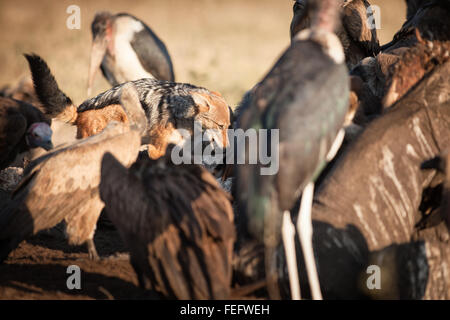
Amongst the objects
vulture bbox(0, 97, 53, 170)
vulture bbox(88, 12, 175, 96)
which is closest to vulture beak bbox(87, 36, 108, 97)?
vulture bbox(88, 12, 175, 96)

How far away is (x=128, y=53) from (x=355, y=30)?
5.23m

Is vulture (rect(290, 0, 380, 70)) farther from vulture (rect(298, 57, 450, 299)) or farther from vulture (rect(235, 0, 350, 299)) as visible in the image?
vulture (rect(235, 0, 350, 299))

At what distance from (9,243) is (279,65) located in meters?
2.57

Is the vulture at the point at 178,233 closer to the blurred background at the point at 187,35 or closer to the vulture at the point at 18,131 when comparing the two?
the vulture at the point at 18,131

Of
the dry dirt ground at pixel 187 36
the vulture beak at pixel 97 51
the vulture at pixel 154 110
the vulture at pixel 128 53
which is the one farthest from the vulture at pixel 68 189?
the dry dirt ground at pixel 187 36

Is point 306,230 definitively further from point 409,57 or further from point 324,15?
point 409,57

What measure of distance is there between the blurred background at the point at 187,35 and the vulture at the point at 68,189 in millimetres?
8369

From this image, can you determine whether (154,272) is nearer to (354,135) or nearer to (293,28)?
(354,135)

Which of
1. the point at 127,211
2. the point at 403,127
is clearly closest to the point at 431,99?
the point at 403,127

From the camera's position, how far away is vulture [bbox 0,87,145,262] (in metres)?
4.69

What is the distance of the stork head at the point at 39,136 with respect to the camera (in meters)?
8.35

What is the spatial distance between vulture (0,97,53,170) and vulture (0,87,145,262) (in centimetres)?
320
